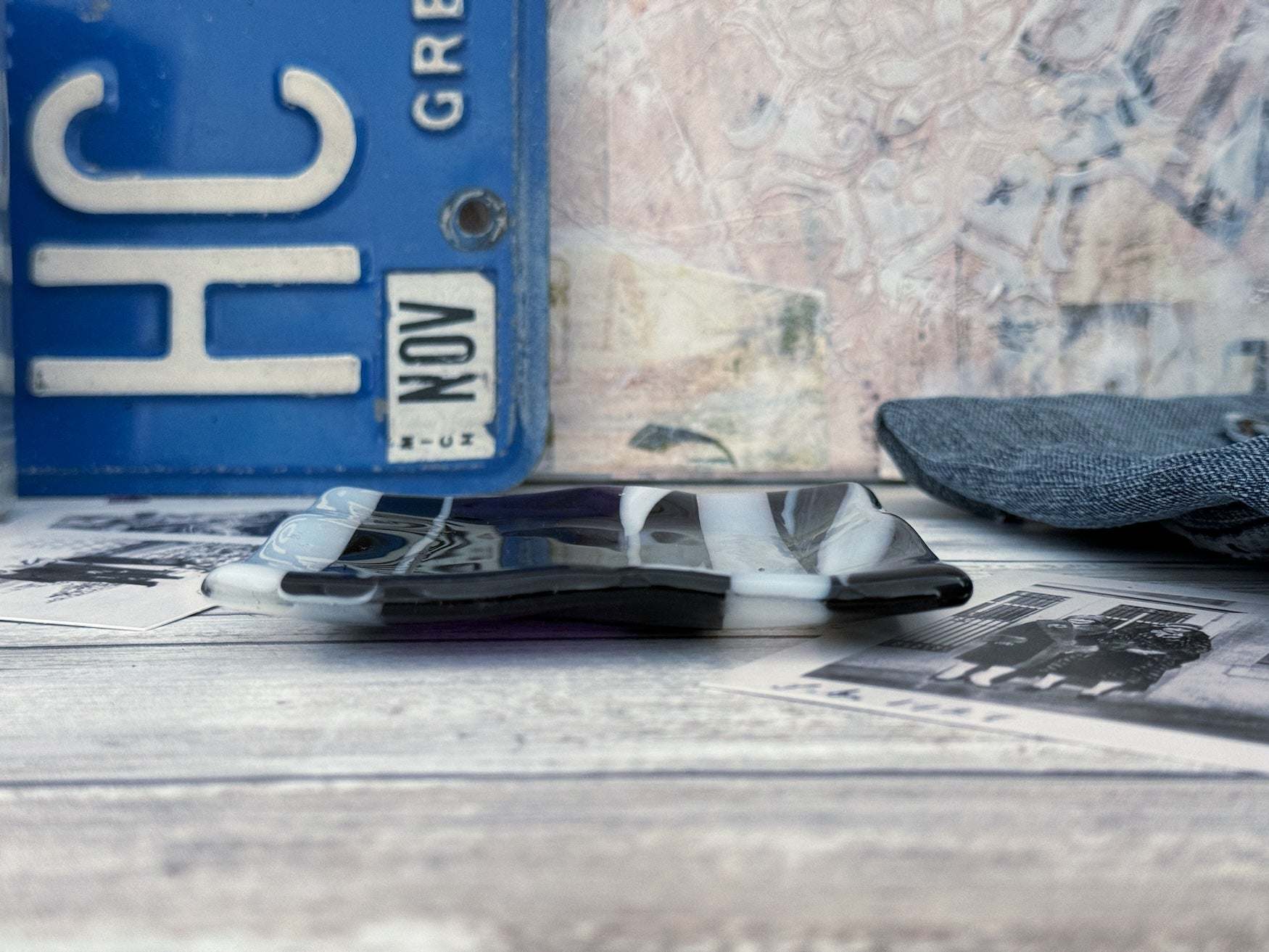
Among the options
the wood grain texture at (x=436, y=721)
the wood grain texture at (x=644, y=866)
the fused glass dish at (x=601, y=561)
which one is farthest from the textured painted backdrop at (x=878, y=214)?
the wood grain texture at (x=644, y=866)

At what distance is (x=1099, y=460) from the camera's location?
63 centimetres

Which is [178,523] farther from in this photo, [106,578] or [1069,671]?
[1069,671]

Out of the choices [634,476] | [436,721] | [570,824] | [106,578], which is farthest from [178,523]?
[570,824]

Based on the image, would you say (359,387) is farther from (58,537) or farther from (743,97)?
(743,97)

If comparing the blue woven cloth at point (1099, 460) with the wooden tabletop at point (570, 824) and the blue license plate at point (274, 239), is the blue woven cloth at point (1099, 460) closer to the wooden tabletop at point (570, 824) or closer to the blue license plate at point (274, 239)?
the wooden tabletop at point (570, 824)

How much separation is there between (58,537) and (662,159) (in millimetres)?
663

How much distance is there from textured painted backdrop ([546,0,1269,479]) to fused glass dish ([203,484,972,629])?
1.39ft

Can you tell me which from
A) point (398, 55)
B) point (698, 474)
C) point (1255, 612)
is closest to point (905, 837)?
point (1255, 612)

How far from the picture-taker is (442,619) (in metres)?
0.44

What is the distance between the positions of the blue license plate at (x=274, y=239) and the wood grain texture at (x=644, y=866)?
687 millimetres

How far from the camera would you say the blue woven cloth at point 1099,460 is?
1.83 ft

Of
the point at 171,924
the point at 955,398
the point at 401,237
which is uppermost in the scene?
the point at 401,237

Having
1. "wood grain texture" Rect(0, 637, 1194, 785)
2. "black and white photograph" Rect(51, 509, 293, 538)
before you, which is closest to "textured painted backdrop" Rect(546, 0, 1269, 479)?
"black and white photograph" Rect(51, 509, 293, 538)

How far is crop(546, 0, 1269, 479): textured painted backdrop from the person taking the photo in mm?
1039
